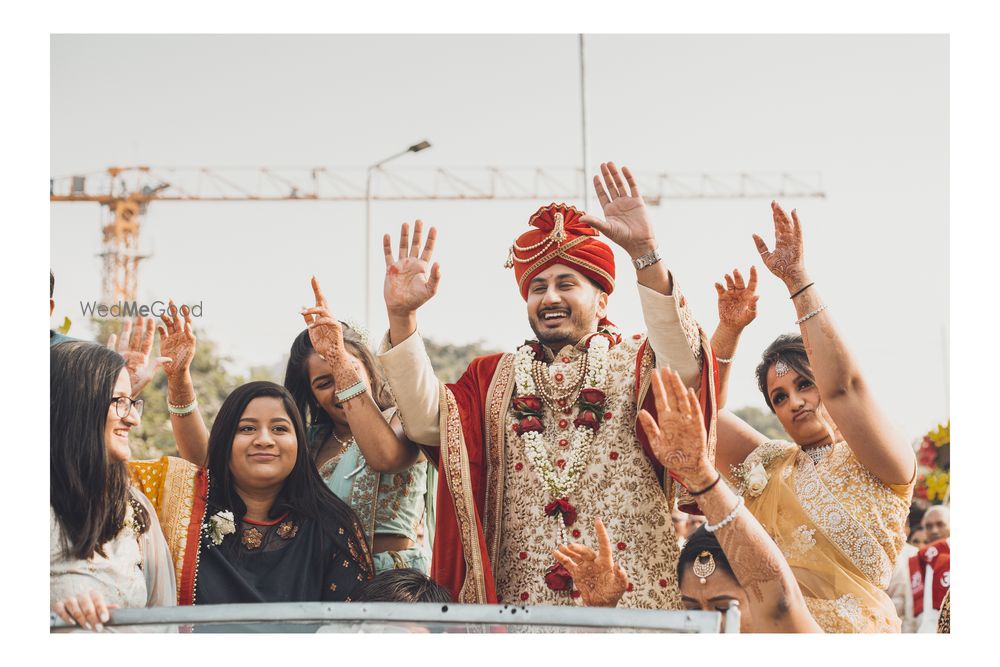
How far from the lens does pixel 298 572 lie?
466 centimetres

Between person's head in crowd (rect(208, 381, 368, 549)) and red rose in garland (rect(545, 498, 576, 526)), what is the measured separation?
79cm

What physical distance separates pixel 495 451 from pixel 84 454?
151cm

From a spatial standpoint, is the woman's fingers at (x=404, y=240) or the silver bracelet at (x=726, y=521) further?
the woman's fingers at (x=404, y=240)

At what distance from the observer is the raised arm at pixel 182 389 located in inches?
200

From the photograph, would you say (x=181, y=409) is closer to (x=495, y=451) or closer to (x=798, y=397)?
(x=495, y=451)

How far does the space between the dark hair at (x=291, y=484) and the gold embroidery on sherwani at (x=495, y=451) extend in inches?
19.6

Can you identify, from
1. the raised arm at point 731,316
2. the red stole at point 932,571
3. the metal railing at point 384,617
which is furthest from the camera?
the red stole at point 932,571

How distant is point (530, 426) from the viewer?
186 inches

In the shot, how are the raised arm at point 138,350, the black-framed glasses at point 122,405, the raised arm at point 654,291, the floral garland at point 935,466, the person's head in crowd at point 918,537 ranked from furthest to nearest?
the floral garland at point 935,466
the person's head in crowd at point 918,537
the raised arm at point 138,350
the black-framed glasses at point 122,405
the raised arm at point 654,291

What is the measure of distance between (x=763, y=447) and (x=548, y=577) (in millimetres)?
1127

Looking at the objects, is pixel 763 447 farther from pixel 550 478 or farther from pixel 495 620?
pixel 495 620

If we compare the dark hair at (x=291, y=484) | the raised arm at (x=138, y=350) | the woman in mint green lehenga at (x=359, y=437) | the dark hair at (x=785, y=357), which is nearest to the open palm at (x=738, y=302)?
the dark hair at (x=785, y=357)

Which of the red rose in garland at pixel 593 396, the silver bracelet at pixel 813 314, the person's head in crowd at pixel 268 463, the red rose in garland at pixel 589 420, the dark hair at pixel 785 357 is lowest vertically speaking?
the person's head in crowd at pixel 268 463

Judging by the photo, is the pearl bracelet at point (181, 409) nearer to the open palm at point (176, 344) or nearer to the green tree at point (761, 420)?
the open palm at point (176, 344)
